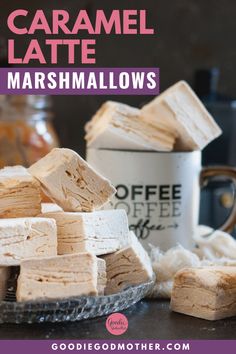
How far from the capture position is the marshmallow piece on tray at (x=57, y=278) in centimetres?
98

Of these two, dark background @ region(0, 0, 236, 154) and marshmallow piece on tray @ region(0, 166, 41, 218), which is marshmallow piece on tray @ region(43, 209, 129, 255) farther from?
dark background @ region(0, 0, 236, 154)

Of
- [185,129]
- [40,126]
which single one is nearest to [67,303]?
[185,129]

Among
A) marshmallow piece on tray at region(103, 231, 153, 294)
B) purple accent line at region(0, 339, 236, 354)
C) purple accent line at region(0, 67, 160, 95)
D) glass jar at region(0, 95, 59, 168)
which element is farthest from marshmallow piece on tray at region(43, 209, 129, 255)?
glass jar at region(0, 95, 59, 168)

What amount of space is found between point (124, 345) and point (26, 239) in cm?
17

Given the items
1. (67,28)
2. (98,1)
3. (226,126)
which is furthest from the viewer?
(98,1)

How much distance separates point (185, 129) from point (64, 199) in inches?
11.0

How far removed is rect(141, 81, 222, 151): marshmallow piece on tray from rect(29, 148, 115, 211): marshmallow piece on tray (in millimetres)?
224

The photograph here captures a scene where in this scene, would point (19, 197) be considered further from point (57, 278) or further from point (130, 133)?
point (130, 133)

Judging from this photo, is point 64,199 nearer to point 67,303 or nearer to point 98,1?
point 67,303

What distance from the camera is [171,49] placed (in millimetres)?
2742

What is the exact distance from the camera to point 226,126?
2438 mm

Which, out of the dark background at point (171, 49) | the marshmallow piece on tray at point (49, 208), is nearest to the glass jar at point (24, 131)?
the dark background at point (171, 49)

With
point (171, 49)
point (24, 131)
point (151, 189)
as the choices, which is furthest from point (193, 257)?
point (171, 49)

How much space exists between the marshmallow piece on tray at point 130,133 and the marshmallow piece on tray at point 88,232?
0.21 meters
